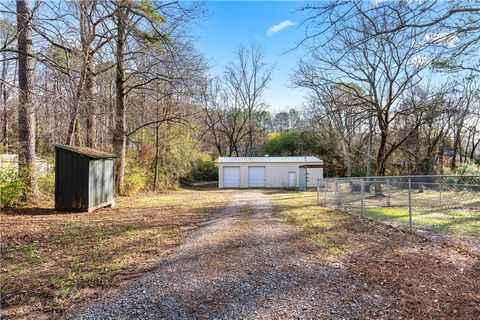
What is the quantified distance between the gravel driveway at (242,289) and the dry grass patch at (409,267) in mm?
264

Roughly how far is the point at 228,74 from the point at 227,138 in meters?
7.65

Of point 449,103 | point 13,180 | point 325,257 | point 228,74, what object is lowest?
point 325,257

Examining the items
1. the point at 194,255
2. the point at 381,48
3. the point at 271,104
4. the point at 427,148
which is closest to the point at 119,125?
the point at 194,255

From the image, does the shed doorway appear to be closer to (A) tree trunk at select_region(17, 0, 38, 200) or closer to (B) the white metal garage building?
(B) the white metal garage building

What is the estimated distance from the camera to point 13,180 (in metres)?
9.20

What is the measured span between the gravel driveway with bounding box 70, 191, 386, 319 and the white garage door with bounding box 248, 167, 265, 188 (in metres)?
22.6

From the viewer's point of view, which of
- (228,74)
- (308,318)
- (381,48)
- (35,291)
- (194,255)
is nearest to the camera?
(308,318)

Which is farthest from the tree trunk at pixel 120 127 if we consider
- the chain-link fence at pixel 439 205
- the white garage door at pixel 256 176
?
the white garage door at pixel 256 176

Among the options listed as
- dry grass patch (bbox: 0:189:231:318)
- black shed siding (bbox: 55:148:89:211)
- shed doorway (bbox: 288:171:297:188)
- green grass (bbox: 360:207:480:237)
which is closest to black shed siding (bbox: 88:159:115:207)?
black shed siding (bbox: 55:148:89:211)

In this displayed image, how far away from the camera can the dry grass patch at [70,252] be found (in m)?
3.38

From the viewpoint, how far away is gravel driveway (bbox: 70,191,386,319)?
3.04m

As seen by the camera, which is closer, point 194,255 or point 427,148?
point 194,255

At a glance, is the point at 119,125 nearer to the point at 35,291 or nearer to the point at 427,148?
the point at 35,291

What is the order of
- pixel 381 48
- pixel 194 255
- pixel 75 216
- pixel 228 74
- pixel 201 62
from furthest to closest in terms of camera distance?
pixel 228 74, pixel 381 48, pixel 201 62, pixel 75 216, pixel 194 255
